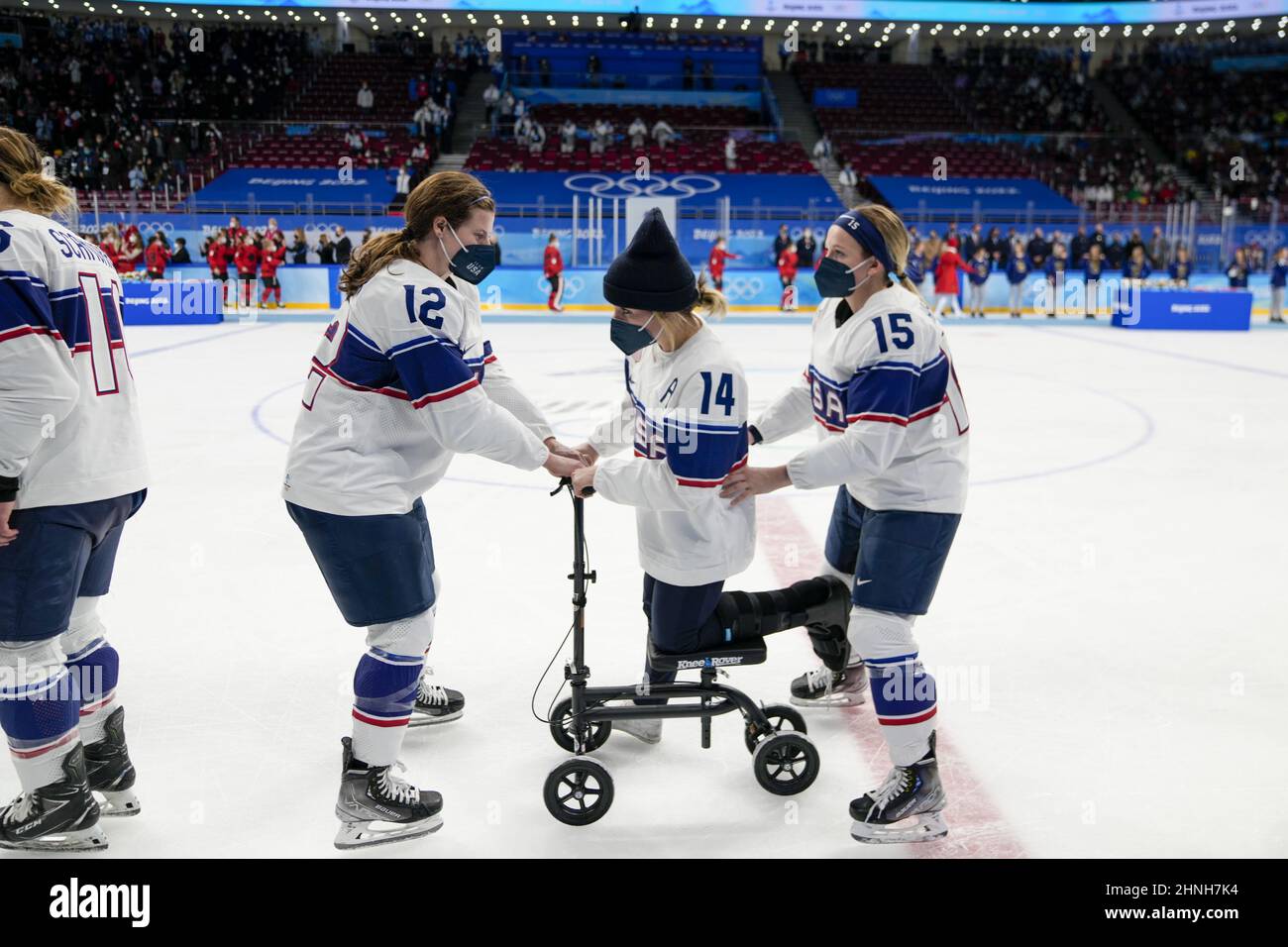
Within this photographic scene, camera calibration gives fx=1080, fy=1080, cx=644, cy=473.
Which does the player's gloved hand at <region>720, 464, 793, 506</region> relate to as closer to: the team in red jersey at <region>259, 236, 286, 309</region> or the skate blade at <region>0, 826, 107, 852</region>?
the skate blade at <region>0, 826, 107, 852</region>

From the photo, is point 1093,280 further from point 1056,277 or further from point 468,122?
point 468,122

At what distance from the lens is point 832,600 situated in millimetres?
3031

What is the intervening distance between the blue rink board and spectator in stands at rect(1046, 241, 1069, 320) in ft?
5.44

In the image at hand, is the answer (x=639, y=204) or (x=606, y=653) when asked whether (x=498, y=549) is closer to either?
(x=606, y=653)

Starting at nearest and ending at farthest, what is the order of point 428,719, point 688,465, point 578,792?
point 688,465, point 578,792, point 428,719

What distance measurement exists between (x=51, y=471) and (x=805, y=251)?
1891 cm

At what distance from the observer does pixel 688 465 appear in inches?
98.0

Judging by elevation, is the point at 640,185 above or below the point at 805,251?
above

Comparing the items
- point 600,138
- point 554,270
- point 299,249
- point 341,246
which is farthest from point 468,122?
point 554,270

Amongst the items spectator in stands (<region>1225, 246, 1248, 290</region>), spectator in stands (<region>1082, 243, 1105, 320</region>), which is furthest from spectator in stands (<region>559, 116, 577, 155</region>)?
spectator in stands (<region>1225, 246, 1248, 290</region>)

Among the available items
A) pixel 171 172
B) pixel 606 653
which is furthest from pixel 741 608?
pixel 171 172

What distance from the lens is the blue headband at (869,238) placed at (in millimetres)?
2721

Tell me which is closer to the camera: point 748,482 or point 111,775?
point 748,482
